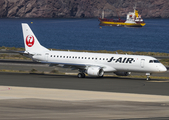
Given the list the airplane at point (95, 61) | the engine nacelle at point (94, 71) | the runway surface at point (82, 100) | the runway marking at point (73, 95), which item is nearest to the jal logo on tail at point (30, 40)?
the airplane at point (95, 61)

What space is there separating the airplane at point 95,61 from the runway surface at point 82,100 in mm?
4048

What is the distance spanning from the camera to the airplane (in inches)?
1900

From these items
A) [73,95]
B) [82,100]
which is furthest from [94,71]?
[82,100]

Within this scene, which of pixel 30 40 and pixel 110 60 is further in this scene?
pixel 30 40

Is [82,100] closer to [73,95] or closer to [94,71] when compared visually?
[73,95]

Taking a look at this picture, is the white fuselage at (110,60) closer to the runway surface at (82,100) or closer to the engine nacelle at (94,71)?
the engine nacelle at (94,71)

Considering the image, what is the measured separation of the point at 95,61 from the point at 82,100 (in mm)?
20653

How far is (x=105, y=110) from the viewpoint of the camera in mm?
26438

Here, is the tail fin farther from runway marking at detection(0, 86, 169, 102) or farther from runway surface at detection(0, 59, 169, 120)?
runway marking at detection(0, 86, 169, 102)

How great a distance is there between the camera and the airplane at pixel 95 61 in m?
48.2

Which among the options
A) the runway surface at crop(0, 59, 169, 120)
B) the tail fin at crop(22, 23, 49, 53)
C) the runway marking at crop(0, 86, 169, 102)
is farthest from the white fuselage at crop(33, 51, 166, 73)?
the runway marking at crop(0, 86, 169, 102)

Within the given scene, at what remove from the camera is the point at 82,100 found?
31109 millimetres

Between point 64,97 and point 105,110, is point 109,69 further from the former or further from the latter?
point 105,110

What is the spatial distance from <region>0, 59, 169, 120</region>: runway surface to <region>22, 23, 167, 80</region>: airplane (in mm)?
4048
